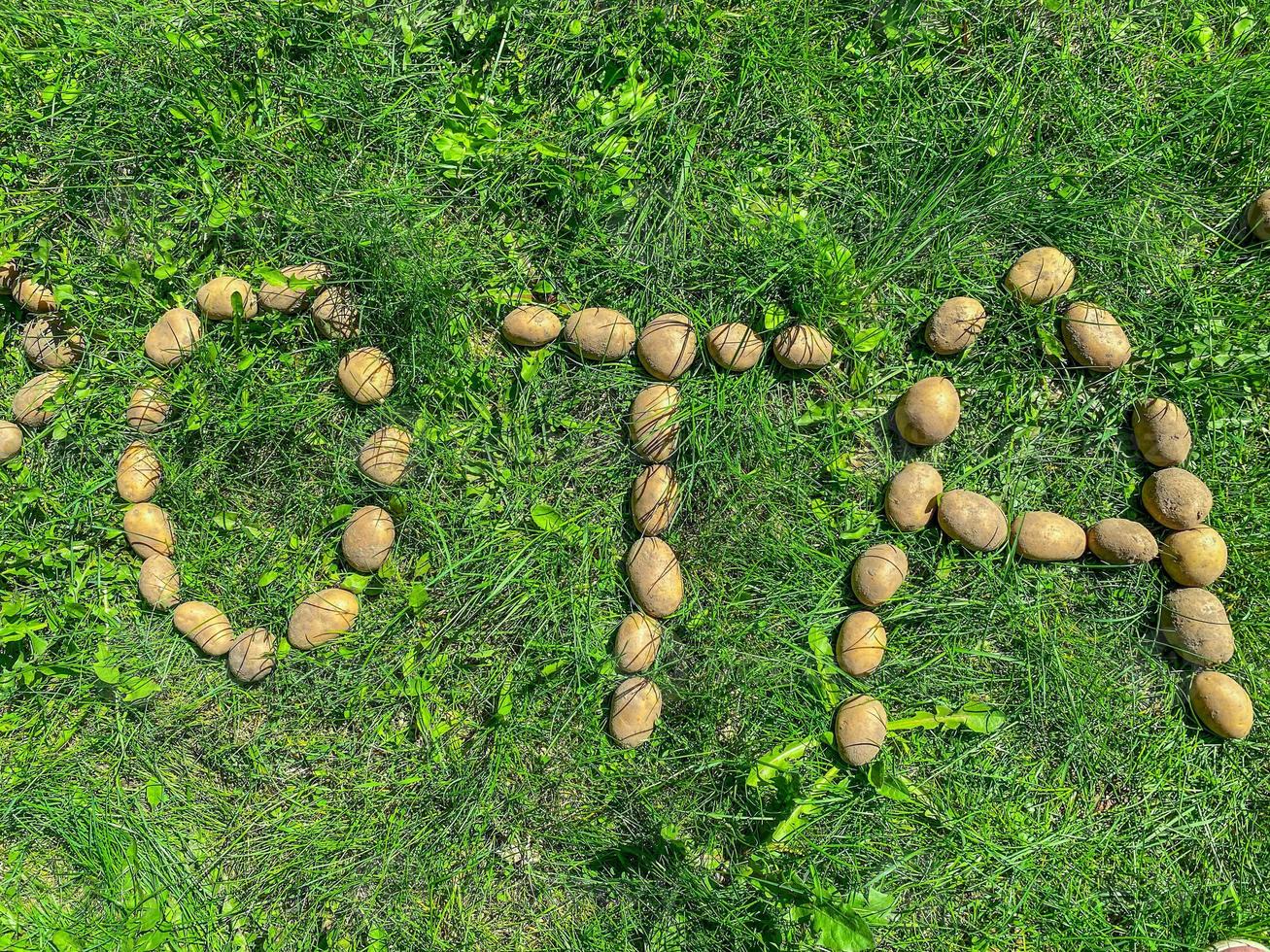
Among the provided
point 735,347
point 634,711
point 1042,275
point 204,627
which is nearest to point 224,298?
point 204,627

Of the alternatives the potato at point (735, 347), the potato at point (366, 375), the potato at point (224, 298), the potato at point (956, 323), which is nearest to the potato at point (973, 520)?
the potato at point (956, 323)

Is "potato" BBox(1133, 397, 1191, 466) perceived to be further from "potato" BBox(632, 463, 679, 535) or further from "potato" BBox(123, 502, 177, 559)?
"potato" BBox(123, 502, 177, 559)

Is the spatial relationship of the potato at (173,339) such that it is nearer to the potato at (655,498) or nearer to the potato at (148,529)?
the potato at (148,529)

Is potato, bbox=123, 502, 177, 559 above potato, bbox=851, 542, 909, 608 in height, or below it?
below

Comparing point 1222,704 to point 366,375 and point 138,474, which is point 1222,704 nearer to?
point 366,375

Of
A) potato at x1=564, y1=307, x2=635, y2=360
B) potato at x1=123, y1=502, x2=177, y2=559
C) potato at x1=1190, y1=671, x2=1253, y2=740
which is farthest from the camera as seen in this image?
potato at x1=123, y1=502, x2=177, y2=559

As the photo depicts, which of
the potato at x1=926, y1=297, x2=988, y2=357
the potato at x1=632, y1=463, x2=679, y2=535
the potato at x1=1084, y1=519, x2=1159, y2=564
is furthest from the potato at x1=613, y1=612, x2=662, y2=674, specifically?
the potato at x1=1084, y1=519, x2=1159, y2=564

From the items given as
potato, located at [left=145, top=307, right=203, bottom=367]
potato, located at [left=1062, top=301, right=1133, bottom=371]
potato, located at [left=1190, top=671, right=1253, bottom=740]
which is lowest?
potato, located at [left=1190, top=671, right=1253, bottom=740]
